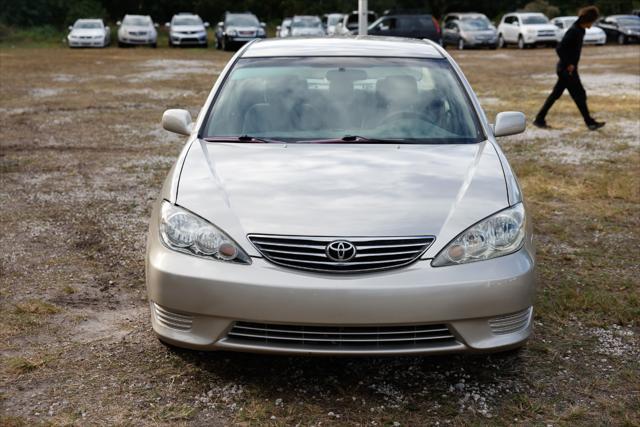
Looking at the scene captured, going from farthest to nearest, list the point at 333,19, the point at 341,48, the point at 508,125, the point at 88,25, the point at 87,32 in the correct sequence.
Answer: the point at 333,19, the point at 88,25, the point at 87,32, the point at 341,48, the point at 508,125

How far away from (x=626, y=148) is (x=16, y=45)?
125 feet

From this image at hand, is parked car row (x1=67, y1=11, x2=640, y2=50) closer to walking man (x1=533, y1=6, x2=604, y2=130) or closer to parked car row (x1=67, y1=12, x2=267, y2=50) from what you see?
parked car row (x1=67, y1=12, x2=267, y2=50)

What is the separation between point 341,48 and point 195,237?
2.13 metres

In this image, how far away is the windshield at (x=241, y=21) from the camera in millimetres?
36312

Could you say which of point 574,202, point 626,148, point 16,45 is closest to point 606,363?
point 574,202

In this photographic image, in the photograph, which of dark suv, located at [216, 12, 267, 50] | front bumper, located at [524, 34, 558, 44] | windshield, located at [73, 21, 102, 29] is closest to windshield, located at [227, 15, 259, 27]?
dark suv, located at [216, 12, 267, 50]

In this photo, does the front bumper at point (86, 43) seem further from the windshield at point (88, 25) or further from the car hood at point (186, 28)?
the car hood at point (186, 28)

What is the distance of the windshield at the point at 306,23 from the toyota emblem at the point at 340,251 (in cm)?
3536

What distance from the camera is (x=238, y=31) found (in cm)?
3531

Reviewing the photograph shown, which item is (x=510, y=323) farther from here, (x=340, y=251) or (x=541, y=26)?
(x=541, y=26)

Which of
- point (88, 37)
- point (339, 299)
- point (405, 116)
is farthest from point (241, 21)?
point (339, 299)

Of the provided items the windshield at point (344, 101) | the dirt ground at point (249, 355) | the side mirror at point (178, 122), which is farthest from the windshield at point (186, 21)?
the side mirror at point (178, 122)

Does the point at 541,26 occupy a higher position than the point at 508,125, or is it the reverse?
the point at 508,125

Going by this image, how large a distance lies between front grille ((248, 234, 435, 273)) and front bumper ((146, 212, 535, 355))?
0.04 meters
